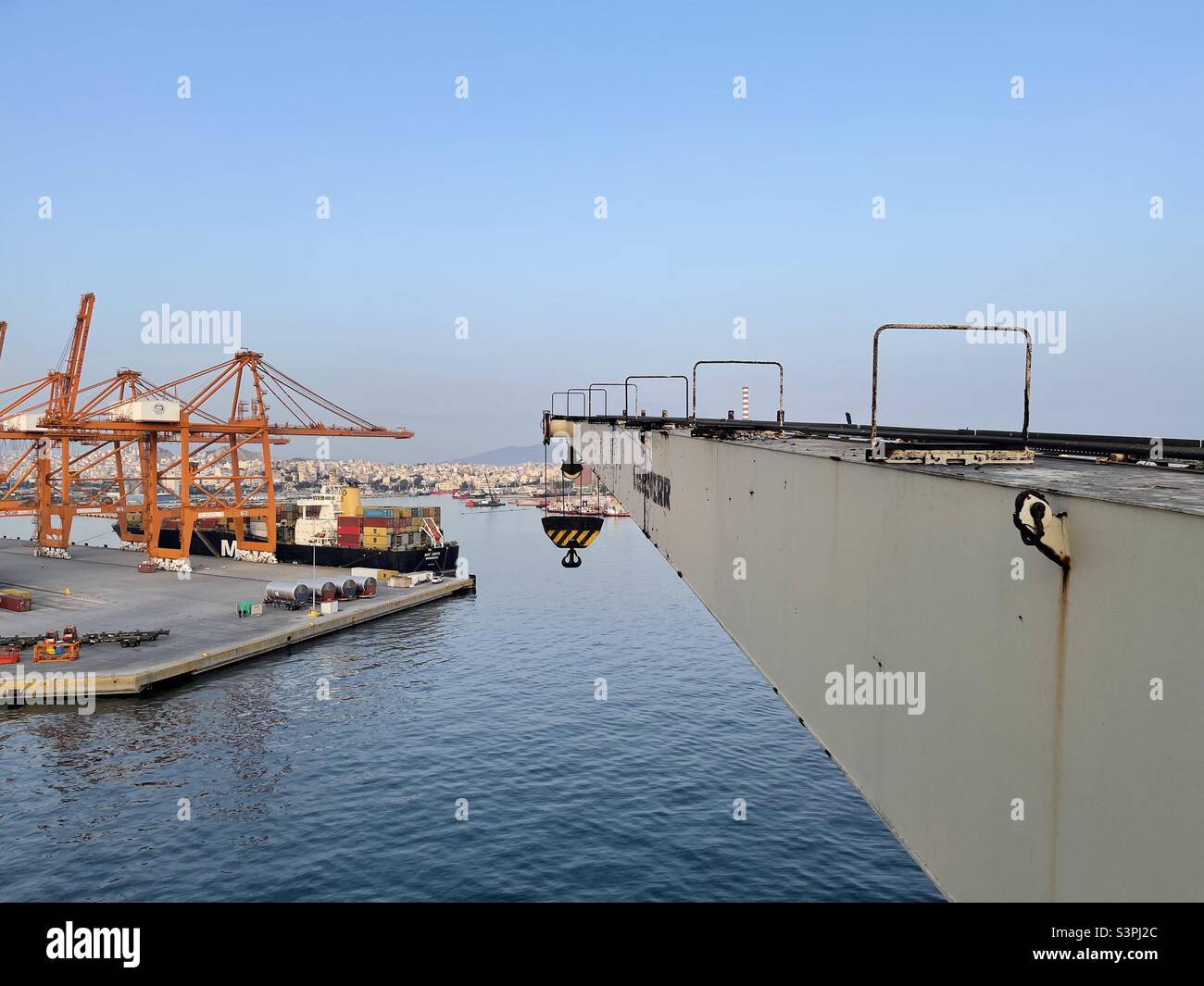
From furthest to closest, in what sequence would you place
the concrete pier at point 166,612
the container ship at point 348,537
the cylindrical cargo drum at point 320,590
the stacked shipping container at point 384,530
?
the stacked shipping container at point 384,530 < the container ship at point 348,537 < the cylindrical cargo drum at point 320,590 < the concrete pier at point 166,612

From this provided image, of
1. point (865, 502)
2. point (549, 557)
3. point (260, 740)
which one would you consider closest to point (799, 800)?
point (260, 740)

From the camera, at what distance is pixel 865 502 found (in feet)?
13.4

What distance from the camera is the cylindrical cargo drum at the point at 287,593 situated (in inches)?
2483

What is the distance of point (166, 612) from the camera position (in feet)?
189

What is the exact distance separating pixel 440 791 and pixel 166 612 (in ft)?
128

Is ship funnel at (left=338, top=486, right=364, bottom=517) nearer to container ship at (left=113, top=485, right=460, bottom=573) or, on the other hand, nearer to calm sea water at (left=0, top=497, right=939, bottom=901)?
container ship at (left=113, top=485, right=460, bottom=573)

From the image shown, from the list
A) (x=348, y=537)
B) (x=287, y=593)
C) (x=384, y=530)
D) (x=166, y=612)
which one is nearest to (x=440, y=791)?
(x=287, y=593)

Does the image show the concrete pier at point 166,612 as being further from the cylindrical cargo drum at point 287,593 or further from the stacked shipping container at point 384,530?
the stacked shipping container at point 384,530

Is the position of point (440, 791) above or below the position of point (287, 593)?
below

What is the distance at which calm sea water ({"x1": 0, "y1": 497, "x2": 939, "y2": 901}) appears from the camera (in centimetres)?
2420

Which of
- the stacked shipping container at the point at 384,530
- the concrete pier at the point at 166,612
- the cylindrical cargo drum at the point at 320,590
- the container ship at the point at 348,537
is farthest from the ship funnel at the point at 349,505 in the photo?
the cylindrical cargo drum at the point at 320,590

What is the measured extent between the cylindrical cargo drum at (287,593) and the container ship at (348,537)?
14.4 m

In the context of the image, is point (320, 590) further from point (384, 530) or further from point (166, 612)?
point (384, 530)
